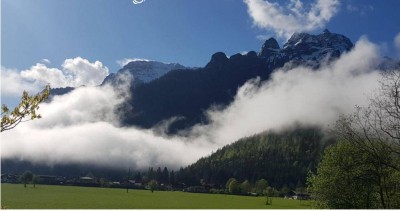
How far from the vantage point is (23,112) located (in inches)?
479

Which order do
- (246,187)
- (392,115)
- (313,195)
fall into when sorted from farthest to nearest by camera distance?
(246,187) → (313,195) → (392,115)

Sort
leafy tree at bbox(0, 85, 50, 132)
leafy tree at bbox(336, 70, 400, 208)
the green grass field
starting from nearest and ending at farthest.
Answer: leafy tree at bbox(0, 85, 50, 132)
leafy tree at bbox(336, 70, 400, 208)
the green grass field

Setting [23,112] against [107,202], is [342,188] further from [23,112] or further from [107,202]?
[107,202]

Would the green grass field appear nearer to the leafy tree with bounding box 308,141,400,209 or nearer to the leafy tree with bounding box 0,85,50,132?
the leafy tree with bounding box 308,141,400,209

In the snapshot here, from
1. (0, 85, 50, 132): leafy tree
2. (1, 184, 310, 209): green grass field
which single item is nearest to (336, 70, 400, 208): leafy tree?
(0, 85, 50, 132): leafy tree

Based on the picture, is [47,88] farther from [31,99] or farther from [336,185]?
[336,185]

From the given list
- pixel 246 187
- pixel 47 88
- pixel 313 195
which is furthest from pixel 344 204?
pixel 246 187

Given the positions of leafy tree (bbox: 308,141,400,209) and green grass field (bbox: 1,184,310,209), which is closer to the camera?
leafy tree (bbox: 308,141,400,209)

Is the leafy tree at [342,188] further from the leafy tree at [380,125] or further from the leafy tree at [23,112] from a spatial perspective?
the leafy tree at [23,112]

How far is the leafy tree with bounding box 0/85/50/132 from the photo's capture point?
464 inches

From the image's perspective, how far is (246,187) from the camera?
19125 cm

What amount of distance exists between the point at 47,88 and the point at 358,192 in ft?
96.6

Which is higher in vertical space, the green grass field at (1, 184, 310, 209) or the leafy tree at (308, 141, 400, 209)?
the leafy tree at (308, 141, 400, 209)

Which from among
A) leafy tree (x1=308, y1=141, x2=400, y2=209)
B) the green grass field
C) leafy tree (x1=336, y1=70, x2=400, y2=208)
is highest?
leafy tree (x1=336, y1=70, x2=400, y2=208)
